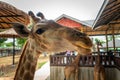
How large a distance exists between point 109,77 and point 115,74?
0.43 metres

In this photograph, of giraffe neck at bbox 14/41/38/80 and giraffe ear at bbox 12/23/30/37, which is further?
giraffe neck at bbox 14/41/38/80

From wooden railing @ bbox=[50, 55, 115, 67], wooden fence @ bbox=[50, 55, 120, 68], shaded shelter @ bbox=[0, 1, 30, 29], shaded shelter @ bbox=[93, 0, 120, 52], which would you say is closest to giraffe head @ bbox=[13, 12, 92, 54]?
shaded shelter @ bbox=[0, 1, 30, 29]

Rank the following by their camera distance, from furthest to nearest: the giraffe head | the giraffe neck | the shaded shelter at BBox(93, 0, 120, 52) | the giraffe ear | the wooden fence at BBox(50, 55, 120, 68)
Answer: the wooden fence at BBox(50, 55, 120, 68) → the shaded shelter at BBox(93, 0, 120, 52) → the giraffe neck → the giraffe ear → the giraffe head

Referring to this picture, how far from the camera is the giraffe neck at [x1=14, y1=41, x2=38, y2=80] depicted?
270cm

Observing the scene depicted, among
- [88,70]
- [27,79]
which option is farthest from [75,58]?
[27,79]

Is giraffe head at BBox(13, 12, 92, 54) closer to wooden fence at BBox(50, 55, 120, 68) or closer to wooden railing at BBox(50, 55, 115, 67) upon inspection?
wooden fence at BBox(50, 55, 120, 68)

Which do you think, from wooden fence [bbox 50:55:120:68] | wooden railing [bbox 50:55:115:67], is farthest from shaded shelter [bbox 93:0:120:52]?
wooden railing [bbox 50:55:115:67]

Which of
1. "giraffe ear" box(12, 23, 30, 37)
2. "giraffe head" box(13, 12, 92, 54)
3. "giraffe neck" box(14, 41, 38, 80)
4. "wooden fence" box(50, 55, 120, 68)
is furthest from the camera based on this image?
"wooden fence" box(50, 55, 120, 68)

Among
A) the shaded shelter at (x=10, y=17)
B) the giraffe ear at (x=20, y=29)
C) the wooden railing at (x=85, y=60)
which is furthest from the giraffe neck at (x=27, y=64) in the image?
the wooden railing at (x=85, y=60)

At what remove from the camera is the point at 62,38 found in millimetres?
2201

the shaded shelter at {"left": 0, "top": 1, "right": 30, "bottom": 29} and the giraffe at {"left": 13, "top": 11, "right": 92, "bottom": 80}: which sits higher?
the shaded shelter at {"left": 0, "top": 1, "right": 30, "bottom": 29}

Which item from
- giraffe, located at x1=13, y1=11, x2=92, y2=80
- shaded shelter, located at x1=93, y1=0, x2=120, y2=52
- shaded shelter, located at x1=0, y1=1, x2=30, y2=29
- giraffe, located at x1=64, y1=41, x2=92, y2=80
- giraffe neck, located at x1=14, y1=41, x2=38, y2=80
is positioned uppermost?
shaded shelter, located at x1=93, y1=0, x2=120, y2=52

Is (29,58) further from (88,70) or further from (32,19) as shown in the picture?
(88,70)

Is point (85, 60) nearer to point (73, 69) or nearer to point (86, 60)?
point (86, 60)
